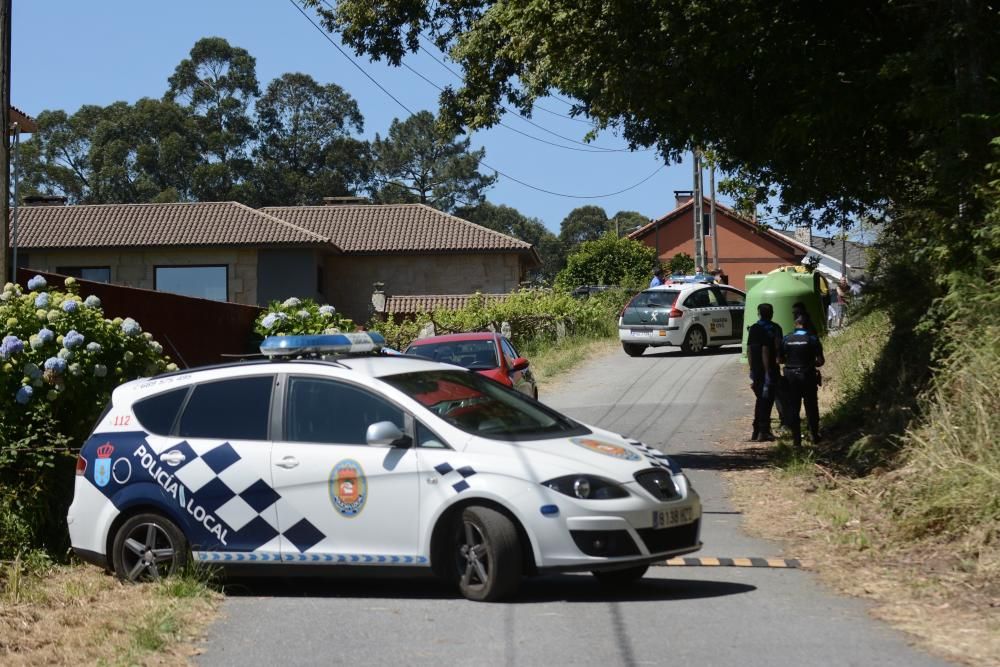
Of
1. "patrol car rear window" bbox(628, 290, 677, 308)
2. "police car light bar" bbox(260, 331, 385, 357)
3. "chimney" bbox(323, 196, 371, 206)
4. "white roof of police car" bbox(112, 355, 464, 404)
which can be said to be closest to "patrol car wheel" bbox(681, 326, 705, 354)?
"patrol car rear window" bbox(628, 290, 677, 308)

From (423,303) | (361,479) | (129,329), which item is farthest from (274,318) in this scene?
(423,303)

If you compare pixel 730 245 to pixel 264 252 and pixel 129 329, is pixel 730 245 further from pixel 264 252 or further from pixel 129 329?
pixel 129 329

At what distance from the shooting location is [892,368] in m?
14.0

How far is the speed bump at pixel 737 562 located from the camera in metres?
9.21

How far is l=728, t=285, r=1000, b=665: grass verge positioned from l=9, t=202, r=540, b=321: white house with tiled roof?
30429mm

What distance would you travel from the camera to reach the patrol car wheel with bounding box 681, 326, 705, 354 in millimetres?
29953

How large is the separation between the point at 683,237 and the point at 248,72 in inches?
1192

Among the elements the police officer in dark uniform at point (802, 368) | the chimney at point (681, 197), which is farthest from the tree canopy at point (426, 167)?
the police officer in dark uniform at point (802, 368)

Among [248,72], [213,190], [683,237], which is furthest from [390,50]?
[248,72]

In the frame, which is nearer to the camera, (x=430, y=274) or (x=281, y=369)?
(x=281, y=369)

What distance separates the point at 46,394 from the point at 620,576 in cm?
473

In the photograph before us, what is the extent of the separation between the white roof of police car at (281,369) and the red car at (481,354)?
8.57 meters

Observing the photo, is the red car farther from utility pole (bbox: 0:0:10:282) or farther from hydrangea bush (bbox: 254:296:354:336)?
utility pole (bbox: 0:0:10:282)

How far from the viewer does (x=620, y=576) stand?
8.47 m
